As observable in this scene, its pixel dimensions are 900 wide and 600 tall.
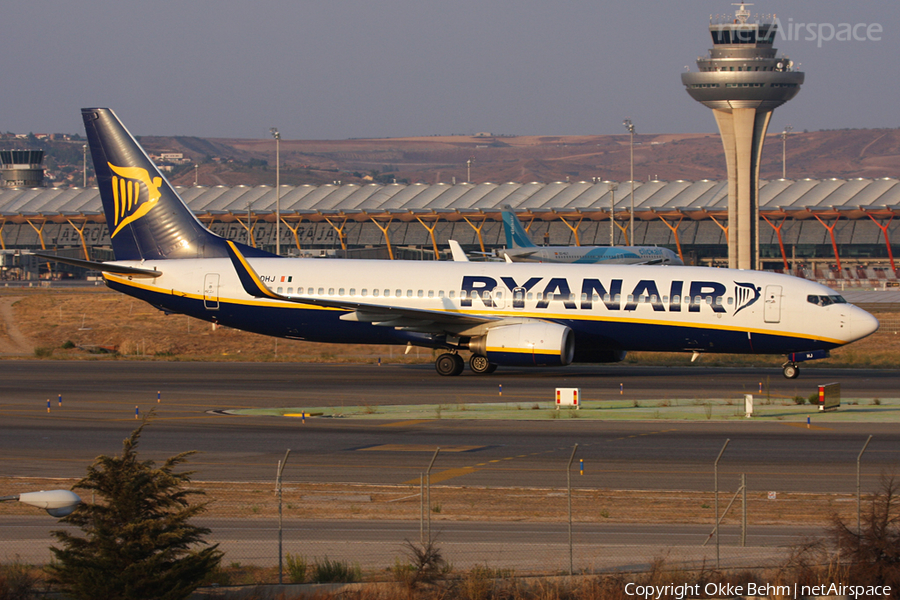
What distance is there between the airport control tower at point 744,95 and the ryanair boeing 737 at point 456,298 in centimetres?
6890

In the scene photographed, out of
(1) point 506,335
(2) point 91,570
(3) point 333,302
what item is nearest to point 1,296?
(3) point 333,302

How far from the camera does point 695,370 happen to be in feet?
139

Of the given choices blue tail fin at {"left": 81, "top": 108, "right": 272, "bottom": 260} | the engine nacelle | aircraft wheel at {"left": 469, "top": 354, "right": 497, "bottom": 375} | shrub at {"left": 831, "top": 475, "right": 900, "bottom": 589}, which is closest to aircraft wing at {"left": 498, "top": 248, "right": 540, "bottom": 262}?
blue tail fin at {"left": 81, "top": 108, "right": 272, "bottom": 260}

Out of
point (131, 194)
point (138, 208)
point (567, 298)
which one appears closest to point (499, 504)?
point (567, 298)

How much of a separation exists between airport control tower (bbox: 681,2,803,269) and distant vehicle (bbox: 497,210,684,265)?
16124 millimetres

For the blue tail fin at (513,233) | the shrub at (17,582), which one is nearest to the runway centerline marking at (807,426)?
the shrub at (17,582)

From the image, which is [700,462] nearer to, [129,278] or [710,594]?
[710,594]

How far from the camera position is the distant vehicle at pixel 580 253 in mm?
83812

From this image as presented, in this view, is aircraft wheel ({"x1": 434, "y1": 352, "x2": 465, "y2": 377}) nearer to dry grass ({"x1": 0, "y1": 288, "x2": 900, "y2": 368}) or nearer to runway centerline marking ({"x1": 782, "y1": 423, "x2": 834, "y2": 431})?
dry grass ({"x1": 0, "y1": 288, "x2": 900, "y2": 368})

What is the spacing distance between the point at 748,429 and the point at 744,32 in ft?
287

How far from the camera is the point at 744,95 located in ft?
342

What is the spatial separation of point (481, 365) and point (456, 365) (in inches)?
39.9

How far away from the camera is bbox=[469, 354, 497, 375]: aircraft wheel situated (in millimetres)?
38894

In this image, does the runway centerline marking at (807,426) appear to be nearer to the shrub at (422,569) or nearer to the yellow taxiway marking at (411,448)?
the yellow taxiway marking at (411,448)
